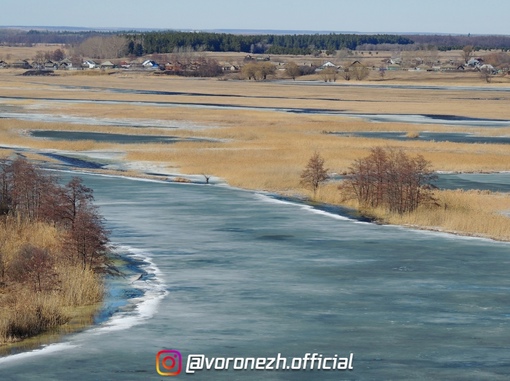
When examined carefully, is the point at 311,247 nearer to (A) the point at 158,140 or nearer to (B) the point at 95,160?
(B) the point at 95,160

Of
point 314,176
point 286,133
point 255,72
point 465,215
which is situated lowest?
point 255,72

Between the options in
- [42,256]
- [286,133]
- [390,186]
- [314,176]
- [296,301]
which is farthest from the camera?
[286,133]

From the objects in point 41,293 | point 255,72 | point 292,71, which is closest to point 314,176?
point 41,293

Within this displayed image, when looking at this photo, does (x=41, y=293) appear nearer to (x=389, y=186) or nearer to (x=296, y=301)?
(x=296, y=301)

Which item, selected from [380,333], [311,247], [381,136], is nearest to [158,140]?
[381,136]

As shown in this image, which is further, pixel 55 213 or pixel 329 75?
pixel 329 75

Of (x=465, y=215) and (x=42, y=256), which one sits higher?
(x=42, y=256)

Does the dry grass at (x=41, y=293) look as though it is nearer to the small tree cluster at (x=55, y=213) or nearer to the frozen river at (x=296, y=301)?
the small tree cluster at (x=55, y=213)

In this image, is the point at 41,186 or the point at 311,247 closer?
the point at 311,247
